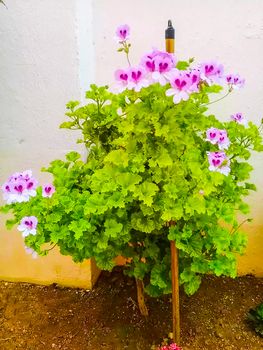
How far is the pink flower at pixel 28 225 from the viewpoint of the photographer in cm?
191

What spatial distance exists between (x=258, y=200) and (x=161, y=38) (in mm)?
1205

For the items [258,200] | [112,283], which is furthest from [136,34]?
[112,283]

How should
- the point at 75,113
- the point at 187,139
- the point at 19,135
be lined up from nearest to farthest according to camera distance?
the point at 187,139, the point at 75,113, the point at 19,135

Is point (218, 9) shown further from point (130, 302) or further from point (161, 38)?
point (130, 302)

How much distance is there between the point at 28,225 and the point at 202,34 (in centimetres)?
151

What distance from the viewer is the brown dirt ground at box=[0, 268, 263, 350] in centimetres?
262

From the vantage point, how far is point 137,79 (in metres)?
1.62

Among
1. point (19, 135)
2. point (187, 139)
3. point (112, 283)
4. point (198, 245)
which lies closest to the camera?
point (187, 139)

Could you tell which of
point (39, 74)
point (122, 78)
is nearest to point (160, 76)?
point (122, 78)

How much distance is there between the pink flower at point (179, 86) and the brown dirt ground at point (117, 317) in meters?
1.56

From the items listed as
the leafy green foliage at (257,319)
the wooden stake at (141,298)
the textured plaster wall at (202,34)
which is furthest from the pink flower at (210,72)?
the leafy green foliage at (257,319)

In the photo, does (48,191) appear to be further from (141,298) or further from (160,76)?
(141,298)

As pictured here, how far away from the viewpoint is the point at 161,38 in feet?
8.68

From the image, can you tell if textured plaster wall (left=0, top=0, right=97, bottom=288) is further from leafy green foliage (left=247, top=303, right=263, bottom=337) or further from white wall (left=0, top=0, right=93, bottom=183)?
leafy green foliage (left=247, top=303, right=263, bottom=337)
